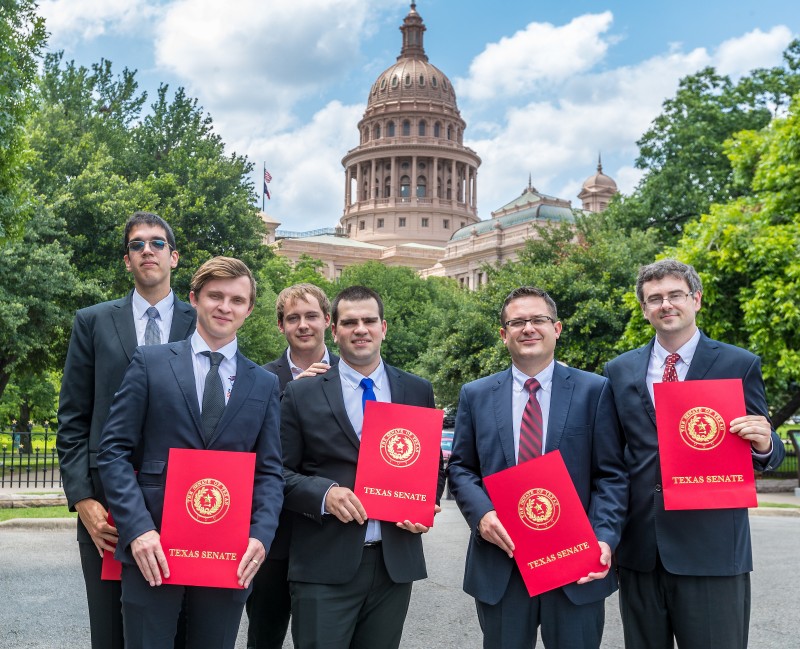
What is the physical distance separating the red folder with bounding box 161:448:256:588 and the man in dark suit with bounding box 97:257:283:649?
5 cm

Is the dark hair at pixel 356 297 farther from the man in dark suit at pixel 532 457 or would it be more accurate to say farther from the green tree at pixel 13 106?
the green tree at pixel 13 106

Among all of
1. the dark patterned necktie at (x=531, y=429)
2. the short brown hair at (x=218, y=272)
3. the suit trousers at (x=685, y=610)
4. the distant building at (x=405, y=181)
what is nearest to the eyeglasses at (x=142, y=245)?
the short brown hair at (x=218, y=272)

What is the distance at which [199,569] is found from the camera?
3568 millimetres

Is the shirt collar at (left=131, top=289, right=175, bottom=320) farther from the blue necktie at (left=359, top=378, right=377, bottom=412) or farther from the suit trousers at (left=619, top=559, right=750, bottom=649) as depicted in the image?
the suit trousers at (left=619, top=559, right=750, bottom=649)

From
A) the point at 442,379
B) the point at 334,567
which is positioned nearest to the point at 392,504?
the point at 334,567

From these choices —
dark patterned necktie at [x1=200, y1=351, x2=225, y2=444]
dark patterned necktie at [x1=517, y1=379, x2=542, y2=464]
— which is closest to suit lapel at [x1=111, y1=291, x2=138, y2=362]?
dark patterned necktie at [x1=200, y1=351, x2=225, y2=444]

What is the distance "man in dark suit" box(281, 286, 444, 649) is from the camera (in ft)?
13.4

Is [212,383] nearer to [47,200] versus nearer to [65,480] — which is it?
[65,480]

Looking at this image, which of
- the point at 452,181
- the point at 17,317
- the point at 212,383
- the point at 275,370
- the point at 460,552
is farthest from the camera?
the point at 452,181

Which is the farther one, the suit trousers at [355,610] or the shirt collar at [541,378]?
the shirt collar at [541,378]

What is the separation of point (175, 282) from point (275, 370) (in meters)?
23.5

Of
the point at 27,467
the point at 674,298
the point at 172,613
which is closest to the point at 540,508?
the point at 674,298

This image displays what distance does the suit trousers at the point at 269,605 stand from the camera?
4.96 m

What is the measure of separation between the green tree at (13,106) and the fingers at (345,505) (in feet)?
34.8
